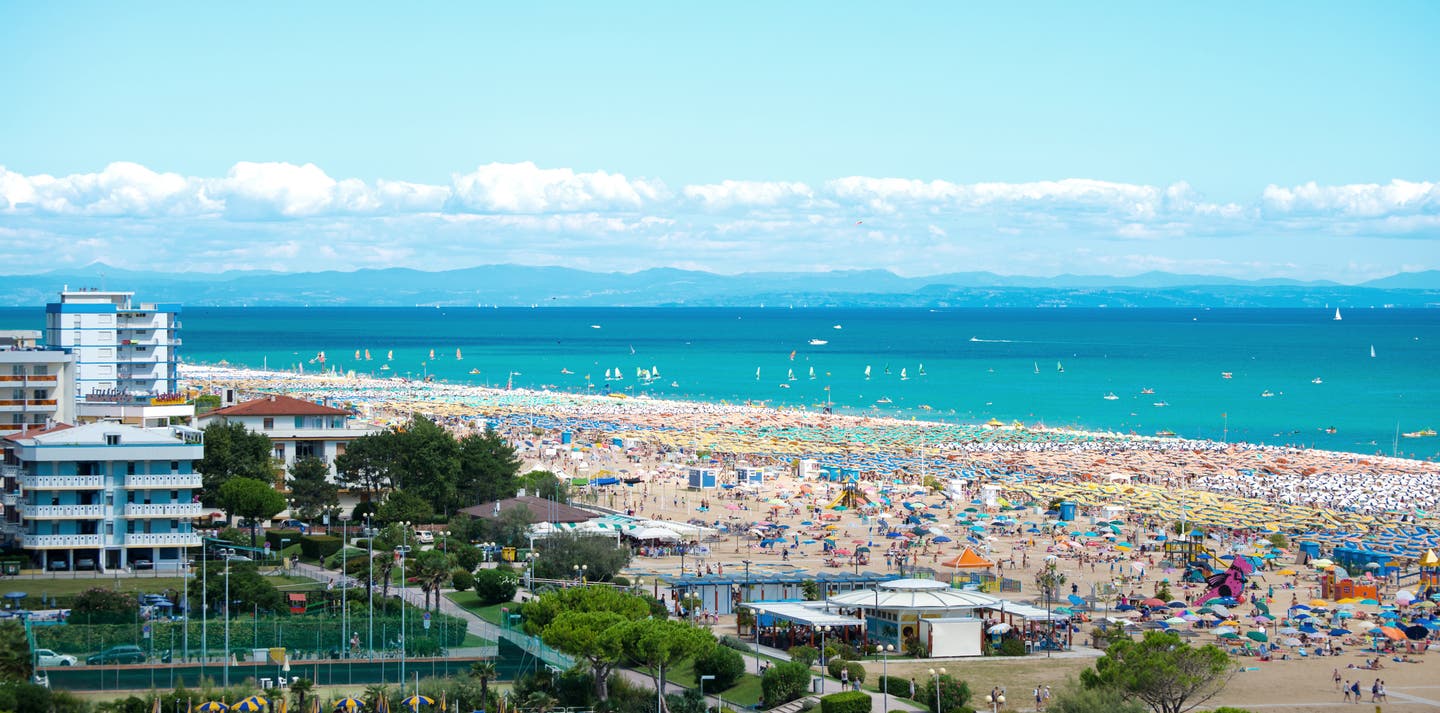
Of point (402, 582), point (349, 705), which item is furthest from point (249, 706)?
point (402, 582)

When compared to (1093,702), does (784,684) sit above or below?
below

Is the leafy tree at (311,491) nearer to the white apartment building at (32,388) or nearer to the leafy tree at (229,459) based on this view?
the leafy tree at (229,459)

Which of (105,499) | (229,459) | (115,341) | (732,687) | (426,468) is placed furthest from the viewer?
(115,341)

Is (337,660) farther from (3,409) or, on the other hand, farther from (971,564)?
(3,409)

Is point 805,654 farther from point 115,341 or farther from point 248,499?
point 115,341

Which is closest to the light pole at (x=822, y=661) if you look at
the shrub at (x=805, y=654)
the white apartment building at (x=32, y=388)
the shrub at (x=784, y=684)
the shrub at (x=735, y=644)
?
the shrub at (x=805, y=654)

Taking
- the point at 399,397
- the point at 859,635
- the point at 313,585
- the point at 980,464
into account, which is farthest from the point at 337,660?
the point at 399,397
